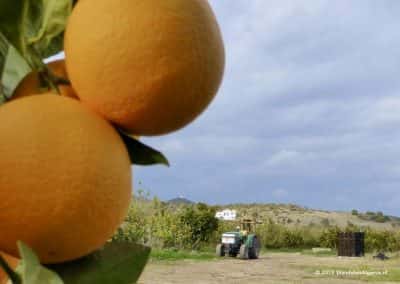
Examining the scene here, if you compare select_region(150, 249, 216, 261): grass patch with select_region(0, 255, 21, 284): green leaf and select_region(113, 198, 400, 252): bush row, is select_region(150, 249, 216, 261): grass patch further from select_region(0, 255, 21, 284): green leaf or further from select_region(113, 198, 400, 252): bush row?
select_region(0, 255, 21, 284): green leaf

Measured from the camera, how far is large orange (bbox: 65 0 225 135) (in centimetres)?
51

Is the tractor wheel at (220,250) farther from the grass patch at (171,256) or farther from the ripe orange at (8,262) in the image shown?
the ripe orange at (8,262)

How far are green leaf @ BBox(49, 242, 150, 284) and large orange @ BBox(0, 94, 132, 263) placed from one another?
0.05 meters

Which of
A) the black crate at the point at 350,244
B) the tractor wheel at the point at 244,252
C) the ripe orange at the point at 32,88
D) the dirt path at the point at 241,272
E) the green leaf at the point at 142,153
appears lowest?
the green leaf at the point at 142,153

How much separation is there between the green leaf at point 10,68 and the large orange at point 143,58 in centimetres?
12

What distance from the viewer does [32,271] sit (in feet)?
1.52

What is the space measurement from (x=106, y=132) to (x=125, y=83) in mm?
42

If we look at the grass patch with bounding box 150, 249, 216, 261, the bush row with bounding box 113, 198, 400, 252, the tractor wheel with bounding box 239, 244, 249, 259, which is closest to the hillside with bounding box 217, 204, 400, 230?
the bush row with bounding box 113, 198, 400, 252

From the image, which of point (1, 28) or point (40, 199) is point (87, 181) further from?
point (1, 28)

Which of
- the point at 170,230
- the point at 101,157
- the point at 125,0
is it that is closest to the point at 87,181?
the point at 101,157

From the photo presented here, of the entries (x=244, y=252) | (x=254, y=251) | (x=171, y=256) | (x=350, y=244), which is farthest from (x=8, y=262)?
(x=350, y=244)

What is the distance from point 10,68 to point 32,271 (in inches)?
10.4

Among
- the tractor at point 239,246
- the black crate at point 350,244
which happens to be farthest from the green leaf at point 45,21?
the black crate at point 350,244

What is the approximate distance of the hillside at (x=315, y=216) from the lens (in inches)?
1438
